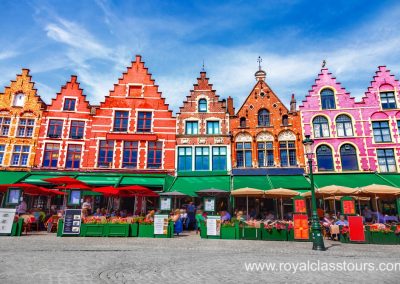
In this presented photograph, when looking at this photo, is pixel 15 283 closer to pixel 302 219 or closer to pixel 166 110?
pixel 302 219

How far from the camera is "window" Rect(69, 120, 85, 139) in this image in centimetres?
2208

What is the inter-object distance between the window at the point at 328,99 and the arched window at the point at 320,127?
1.13 meters

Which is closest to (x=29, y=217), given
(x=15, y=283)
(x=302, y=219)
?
(x=15, y=283)

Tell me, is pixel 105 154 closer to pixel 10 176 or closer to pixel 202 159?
pixel 10 176

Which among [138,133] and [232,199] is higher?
[138,133]

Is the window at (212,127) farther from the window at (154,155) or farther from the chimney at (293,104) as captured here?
the chimney at (293,104)

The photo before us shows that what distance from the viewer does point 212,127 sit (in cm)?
2236

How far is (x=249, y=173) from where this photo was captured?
2061 cm

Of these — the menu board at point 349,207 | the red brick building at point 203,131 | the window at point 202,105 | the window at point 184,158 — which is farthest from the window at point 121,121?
the menu board at point 349,207

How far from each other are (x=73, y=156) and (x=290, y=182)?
16992mm

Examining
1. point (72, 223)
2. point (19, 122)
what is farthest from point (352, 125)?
point (19, 122)

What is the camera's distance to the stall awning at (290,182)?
18.4m

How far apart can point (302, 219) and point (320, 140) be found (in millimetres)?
10275

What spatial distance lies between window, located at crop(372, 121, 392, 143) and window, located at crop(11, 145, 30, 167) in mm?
27600
